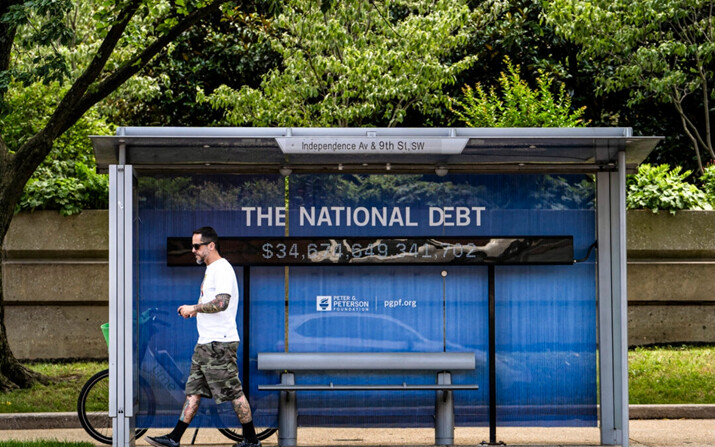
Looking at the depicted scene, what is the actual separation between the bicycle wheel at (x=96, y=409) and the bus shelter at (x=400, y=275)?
698 millimetres

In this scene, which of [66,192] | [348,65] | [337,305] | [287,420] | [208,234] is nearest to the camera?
[208,234]

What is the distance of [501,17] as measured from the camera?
21109 millimetres

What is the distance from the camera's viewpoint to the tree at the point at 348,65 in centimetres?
1527

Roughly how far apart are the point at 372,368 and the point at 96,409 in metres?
2.92

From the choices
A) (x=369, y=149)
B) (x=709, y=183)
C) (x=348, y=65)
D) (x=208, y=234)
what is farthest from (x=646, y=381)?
(x=348, y=65)

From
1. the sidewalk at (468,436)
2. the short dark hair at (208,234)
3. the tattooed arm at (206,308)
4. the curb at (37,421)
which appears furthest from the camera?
the curb at (37,421)

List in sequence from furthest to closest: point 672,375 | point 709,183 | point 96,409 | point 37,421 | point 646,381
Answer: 1. point 709,183
2. point 672,375
3. point 646,381
4. point 37,421
5. point 96,409

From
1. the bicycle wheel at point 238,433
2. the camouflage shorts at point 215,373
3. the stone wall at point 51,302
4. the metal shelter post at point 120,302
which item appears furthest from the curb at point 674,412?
the stone wall at point 51,302

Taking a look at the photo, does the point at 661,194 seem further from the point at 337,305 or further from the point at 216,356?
the point at 216,356

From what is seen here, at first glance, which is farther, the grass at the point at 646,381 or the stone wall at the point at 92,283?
the stone wall at the point at 92,283

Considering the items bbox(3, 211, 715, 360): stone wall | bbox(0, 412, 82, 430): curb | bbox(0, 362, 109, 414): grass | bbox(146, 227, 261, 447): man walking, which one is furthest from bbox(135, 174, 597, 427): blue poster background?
bbox(3, 211, 715, 360): stone wall

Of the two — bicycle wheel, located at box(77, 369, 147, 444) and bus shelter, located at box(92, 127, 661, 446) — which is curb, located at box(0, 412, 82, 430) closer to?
bicycle wheel, located at box(77, 369, 147, 444)

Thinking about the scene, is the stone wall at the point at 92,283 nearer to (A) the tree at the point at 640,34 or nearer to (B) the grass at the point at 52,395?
(B) the grass at the point at 52,395

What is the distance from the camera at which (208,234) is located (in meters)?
8.53
